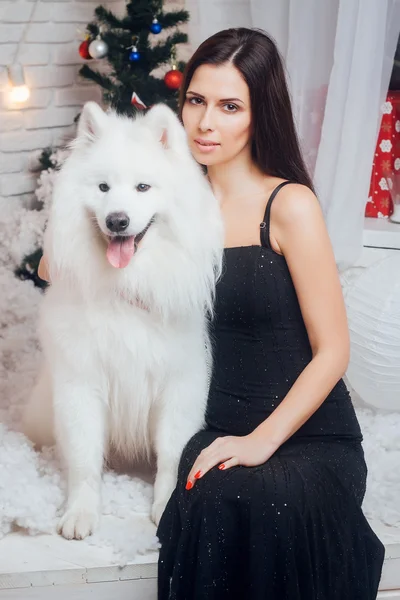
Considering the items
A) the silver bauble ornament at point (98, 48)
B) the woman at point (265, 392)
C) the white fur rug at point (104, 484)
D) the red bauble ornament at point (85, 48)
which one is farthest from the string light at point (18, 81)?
the woman at point (265, 392)

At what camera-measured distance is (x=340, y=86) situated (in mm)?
2496

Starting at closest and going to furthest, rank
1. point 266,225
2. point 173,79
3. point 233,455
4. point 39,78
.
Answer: point 233,455
point 266,225
point 173,79
point 39,78

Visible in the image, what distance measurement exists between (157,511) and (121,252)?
634mm

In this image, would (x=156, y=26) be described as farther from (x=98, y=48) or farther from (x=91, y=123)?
(x=91, y=123)

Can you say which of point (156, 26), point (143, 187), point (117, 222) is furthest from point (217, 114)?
point (156, 26)

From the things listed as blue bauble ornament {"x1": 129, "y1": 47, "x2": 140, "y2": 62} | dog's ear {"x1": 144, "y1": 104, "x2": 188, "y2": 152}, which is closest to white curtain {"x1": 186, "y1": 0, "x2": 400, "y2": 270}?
blue bauble ornament {"x1": 129, "y1": 47, "x2": 140, "y2": 62}

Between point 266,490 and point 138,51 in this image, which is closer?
point 266,490

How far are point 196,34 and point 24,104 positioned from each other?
103cm

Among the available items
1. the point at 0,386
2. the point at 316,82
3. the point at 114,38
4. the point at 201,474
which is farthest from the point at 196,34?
the point at 201,474

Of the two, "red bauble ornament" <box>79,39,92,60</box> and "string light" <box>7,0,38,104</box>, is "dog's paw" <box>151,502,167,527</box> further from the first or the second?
"string light" <box>7,0,38,104</box>

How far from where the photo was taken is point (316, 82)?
2707 millimetres

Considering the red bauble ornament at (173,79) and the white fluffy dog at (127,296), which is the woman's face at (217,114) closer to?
the white fluffy dog at (127,296)

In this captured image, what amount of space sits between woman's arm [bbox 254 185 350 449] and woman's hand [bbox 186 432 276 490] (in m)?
0.04

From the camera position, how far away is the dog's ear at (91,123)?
5.34ft
